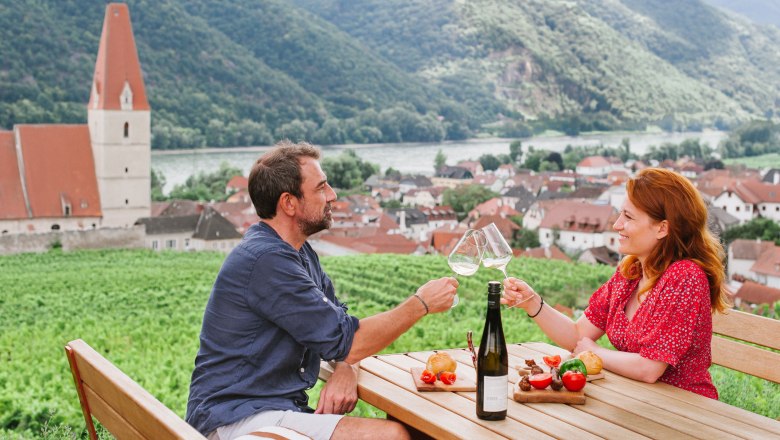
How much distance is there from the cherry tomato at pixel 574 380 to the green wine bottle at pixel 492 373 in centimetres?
21

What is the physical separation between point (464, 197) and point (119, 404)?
27.6 metres

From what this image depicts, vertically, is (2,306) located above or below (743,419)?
below

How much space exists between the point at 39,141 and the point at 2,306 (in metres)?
11.8

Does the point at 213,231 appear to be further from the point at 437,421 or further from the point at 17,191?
the point at 437,421

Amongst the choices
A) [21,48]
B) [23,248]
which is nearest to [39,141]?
[23,248]

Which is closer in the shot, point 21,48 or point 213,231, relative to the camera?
point 213,231

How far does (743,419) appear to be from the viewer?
1.79m

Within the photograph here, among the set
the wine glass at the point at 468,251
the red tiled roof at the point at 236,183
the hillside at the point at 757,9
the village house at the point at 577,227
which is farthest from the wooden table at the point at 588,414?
the hillside at the point at 757,9

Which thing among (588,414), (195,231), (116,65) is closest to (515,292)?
(588,414)

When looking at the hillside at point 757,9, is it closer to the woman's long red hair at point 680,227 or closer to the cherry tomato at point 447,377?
the woman's long red hair at point 680,227

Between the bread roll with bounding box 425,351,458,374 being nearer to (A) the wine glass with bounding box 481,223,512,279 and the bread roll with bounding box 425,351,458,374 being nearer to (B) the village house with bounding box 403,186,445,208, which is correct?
(A) the wine glass with bounding box 481,223,512,279

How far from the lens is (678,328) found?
6.68 feet

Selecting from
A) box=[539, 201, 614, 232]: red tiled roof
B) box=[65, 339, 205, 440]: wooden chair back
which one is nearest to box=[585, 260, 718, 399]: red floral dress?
box=[65, 339, 205, 440]: wooden chair back

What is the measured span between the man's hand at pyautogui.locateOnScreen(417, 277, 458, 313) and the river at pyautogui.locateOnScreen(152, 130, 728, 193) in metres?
23.8
